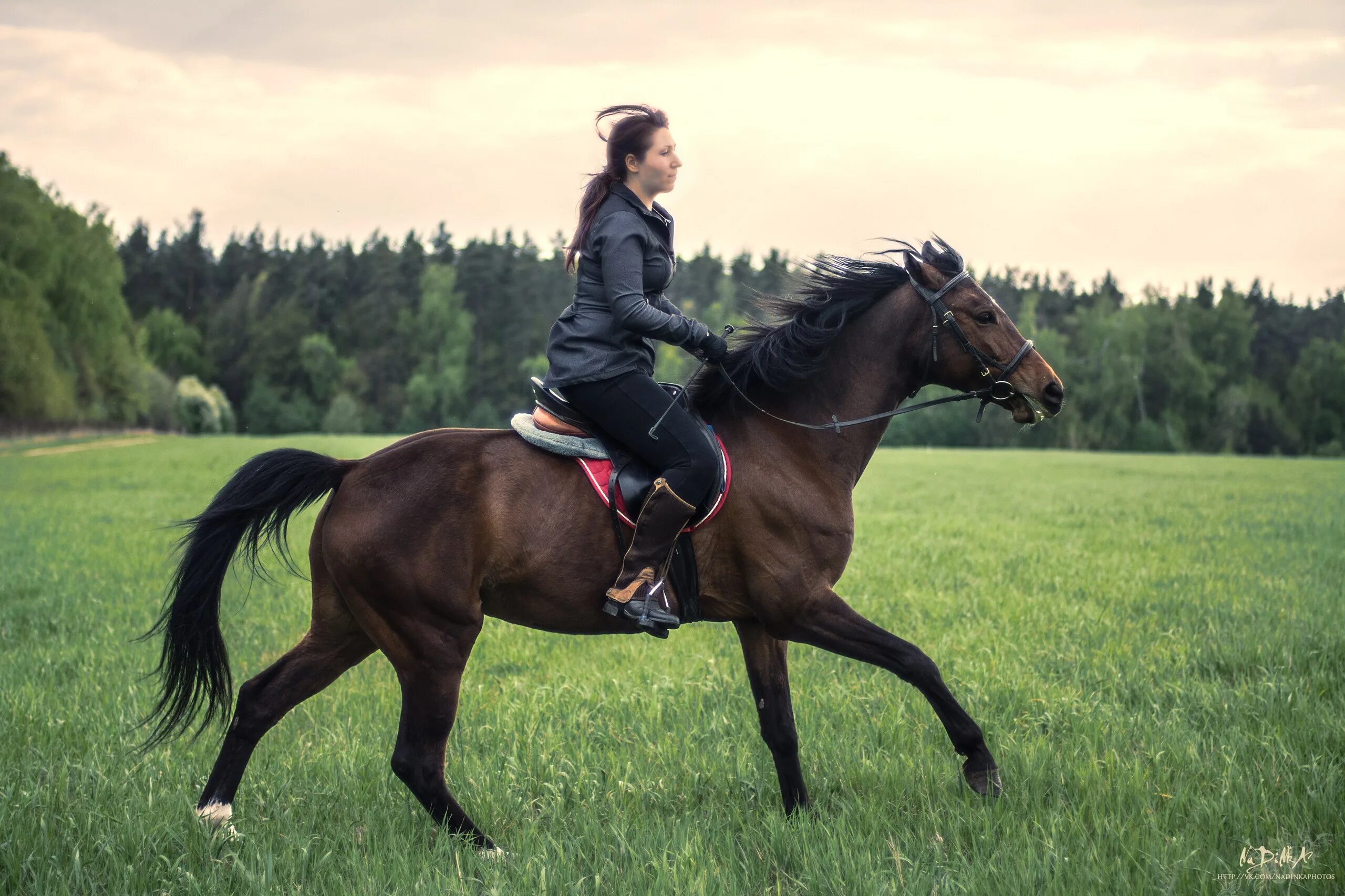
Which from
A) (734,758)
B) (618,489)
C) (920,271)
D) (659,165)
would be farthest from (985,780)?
(659,165)

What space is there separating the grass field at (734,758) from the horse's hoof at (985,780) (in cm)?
9

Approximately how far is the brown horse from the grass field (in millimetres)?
402

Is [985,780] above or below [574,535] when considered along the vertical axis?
below

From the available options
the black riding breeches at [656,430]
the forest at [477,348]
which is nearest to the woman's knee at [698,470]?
the black riding breeches at [656,430]

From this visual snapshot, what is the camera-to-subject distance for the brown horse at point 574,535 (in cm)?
497

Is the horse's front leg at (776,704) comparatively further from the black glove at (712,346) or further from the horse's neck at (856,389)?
the black glove at (712,346)

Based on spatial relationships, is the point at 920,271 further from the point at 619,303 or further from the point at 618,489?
the point at 618,489

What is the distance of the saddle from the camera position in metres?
5.08

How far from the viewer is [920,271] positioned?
5551 mm

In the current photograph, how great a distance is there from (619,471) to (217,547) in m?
2.22

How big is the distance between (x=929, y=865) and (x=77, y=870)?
367 centimetres

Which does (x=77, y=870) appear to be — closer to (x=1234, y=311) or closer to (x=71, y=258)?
(x=71, y=258)
